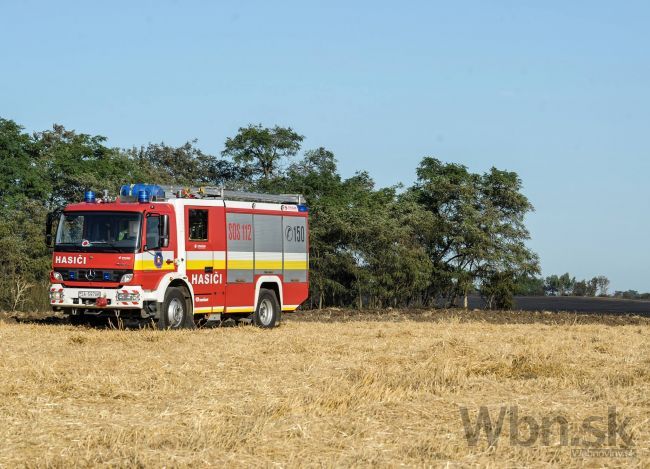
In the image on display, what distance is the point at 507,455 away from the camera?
8.52 meters

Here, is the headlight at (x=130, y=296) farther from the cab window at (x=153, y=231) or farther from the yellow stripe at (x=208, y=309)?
the yellow stripe at (x=208, y=309)

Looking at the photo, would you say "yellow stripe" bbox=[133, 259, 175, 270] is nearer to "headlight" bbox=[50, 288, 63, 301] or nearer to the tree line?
"headlight" bbox=[50, 288, 63, 301]

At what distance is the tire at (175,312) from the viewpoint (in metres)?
22.8

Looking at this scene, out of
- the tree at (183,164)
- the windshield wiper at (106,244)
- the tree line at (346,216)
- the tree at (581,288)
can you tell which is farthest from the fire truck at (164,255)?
the tree at (581,288)

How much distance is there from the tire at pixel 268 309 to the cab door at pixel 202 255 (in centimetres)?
169

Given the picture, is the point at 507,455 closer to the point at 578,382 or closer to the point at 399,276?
the point at 578,382

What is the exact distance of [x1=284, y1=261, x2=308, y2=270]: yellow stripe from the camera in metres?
26.2

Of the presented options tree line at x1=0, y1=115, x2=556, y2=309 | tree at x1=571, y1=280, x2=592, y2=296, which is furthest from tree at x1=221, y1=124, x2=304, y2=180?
tree at x1=571, y1=280, x2=592, y2=296

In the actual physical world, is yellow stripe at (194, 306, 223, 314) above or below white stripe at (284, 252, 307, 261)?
below

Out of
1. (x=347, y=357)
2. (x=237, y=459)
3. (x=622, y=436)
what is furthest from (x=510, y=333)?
(x=237, y=459)

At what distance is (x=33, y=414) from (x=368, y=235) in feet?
117

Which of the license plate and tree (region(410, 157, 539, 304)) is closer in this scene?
the license plate

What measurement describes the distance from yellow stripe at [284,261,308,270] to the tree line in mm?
12319

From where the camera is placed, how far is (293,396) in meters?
11.7
